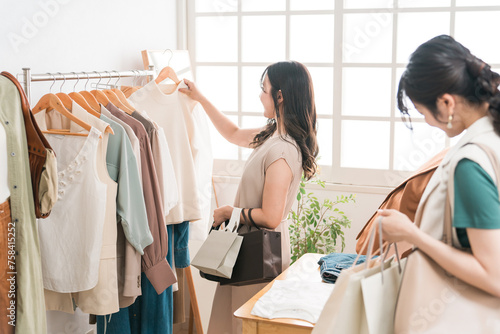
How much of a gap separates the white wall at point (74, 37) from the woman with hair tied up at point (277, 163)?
858 millimetres

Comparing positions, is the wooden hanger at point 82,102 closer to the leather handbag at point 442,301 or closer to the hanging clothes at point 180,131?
the hanging clothes at point 180,131

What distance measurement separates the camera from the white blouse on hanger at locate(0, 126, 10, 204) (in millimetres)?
1654

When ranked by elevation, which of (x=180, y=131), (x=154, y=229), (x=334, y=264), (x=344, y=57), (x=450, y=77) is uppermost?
(x=344, y=57)

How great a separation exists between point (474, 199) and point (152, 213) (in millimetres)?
1360

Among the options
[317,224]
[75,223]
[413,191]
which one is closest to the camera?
[413,191]

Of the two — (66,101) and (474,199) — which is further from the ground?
(66,101)

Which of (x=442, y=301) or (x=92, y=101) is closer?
(x=442, y=301)

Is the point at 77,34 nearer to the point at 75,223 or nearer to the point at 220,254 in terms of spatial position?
the point at 75,223

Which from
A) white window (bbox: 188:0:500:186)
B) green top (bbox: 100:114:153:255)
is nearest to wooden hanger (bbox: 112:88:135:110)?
green top (bbox: 100:114:153:255)

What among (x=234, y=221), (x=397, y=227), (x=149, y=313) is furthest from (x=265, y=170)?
(x=397, y=227)

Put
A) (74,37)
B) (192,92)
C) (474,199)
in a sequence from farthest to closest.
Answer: (192,92) → (74,37) → (474,199)

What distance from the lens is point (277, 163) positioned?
91.2 inches

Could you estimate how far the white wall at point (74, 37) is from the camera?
226cm

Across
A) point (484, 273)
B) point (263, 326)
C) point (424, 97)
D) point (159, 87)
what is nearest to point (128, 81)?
point (159, 87)
